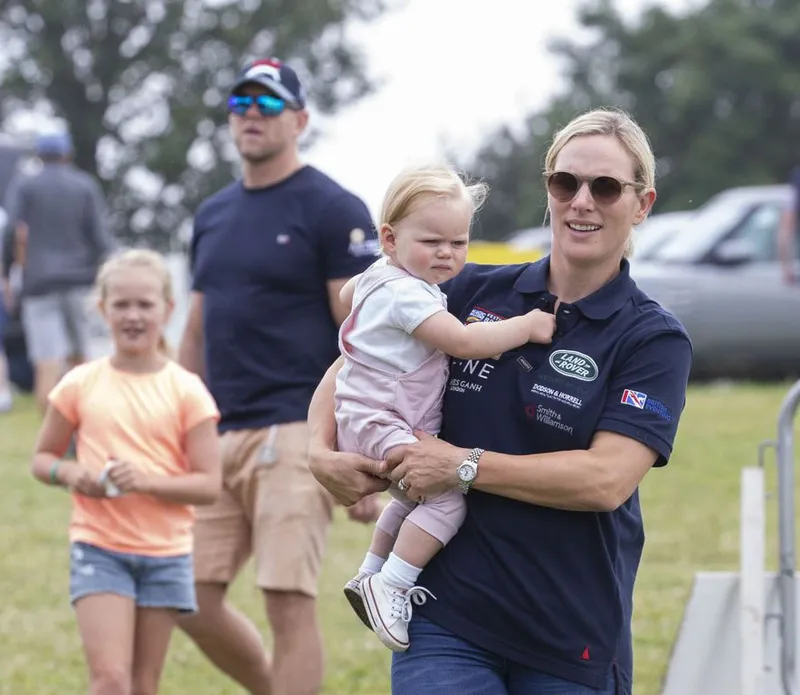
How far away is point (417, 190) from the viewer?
3.26m

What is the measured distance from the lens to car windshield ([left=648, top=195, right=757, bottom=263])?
627 inches

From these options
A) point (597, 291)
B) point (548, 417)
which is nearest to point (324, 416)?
point (548, 417)

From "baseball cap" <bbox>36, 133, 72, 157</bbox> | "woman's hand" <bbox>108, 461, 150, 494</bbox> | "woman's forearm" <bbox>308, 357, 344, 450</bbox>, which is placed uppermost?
"baseball cap" <bbox>36, 133, 72, 157</bbox>

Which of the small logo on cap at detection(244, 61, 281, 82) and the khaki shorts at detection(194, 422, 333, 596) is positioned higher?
the small logo on cap at detection(244, 61, 281, 82)

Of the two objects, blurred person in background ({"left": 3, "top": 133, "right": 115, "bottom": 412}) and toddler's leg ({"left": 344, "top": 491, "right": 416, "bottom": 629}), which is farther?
blurred person in background ({"left": 3, "top": 133, "right": 115, "bottom": 412})

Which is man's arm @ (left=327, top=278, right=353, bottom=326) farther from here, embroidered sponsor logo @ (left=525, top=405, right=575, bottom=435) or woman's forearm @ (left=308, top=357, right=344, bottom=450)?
embroidered sponsor logo @ (left=525, top=405, right=575, bottom=435)

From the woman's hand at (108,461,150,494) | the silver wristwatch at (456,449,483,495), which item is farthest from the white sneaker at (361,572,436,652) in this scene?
the woman's hand at (108,461,150,494)

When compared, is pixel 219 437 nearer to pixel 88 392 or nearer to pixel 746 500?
pixel 88 392

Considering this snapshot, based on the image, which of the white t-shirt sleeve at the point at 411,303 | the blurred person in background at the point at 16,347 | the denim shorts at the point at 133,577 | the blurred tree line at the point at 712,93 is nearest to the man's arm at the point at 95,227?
the blurred person in background at the point at 16,347

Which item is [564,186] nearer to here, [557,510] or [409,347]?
[409,347]

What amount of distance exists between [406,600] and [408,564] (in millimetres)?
77

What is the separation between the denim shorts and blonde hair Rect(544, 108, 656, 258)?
76.7 inches

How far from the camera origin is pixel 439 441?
10.4 feet

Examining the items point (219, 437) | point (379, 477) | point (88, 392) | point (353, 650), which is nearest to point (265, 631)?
point (353, 650)
